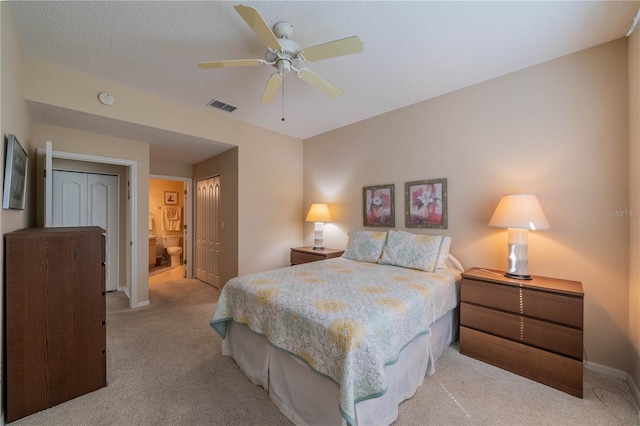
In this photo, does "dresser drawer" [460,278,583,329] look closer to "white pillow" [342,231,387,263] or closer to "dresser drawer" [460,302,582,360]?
"dresser drawer" [460,302,582,360]

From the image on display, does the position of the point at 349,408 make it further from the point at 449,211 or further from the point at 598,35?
the point at 598,35

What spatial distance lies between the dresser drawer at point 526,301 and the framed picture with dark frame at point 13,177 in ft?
11.8

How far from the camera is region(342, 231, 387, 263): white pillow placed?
10.2 ft

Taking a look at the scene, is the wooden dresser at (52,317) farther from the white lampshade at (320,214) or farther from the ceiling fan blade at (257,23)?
the white lampshade at (320,214)

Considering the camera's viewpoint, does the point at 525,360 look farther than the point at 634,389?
Yes

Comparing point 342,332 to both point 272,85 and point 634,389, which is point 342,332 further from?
point 634,389

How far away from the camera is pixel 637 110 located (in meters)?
1.85

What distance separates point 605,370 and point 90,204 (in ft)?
20.9

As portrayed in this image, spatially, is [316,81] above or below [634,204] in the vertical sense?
above

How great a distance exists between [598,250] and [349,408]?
8.07 ft

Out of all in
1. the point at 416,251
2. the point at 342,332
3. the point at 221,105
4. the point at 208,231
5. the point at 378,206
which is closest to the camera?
the point at 342,332

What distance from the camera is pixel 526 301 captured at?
207 centimetres

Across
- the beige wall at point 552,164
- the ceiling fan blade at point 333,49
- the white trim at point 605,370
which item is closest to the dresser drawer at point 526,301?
the beige wall at point 552,164

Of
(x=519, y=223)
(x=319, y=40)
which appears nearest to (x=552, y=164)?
(x=519, y=223)
